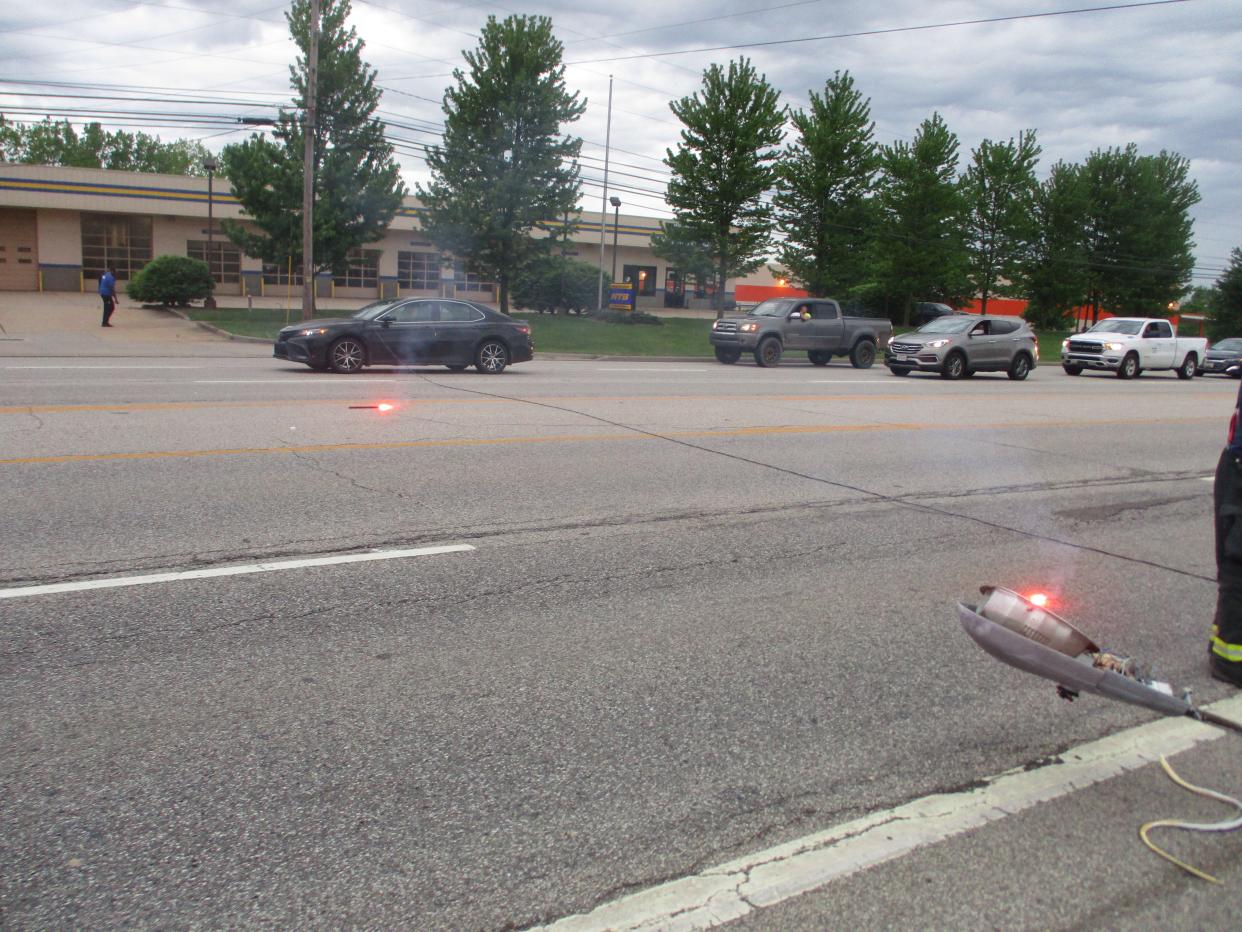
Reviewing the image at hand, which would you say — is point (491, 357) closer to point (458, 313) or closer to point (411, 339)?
point (458, 313)

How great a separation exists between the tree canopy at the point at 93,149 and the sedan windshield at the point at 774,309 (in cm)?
7314

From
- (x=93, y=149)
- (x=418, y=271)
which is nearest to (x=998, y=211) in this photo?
(x=418, y=271)

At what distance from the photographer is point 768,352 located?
2653 cm

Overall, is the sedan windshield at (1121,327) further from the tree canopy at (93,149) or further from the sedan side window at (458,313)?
the tree canopy at (93,149)

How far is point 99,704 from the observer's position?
3.80 m

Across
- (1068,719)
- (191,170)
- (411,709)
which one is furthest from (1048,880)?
(191,170)

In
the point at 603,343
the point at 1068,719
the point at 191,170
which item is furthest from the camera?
the point at 191,170

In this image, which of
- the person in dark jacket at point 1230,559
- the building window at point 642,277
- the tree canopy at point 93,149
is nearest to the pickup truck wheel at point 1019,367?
the person in dark jacket at point 1230,559

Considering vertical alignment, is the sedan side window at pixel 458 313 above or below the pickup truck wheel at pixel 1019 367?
above

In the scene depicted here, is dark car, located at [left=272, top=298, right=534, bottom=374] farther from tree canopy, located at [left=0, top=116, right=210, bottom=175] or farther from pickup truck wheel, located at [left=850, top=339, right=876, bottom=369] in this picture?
tree canopy, located at [left=0, top=116, right=210, bottom=175]

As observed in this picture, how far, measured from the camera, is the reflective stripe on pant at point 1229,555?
14.1 ft

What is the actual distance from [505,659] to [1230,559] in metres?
3.24

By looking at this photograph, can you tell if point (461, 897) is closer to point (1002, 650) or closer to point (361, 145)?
point (1002, 650)

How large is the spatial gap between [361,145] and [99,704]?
31.0 metres
